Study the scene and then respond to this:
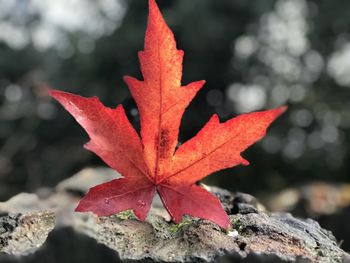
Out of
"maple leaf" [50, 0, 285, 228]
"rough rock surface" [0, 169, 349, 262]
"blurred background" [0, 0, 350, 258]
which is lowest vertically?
"blurred background" [0, 0, 350, 258]

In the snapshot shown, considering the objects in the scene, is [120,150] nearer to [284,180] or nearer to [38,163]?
[284,180]

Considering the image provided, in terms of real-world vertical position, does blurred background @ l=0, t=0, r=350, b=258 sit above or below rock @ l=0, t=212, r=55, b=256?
below

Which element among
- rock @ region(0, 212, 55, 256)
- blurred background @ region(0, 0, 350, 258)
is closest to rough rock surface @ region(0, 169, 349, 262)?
rock @ region(0, 212, 55, 256)

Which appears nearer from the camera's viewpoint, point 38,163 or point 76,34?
point 38,163

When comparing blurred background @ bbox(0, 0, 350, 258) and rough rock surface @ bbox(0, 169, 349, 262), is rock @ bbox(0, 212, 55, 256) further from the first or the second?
blurred background @ bbox(0, 0, 350, 258)

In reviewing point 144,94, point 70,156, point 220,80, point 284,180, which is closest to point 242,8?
point 220,80

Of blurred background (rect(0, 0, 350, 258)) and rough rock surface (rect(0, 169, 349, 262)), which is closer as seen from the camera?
rough rock surface (rect(0, 169, 349, 262))
